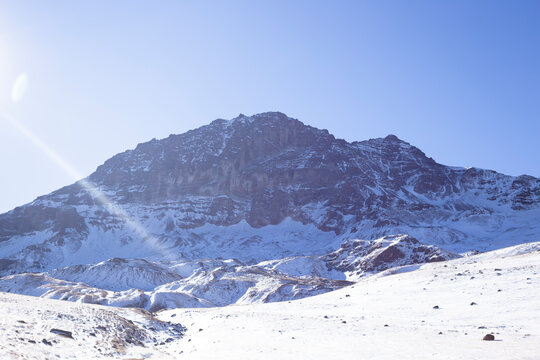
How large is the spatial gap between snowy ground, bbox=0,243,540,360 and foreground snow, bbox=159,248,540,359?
0.16ft

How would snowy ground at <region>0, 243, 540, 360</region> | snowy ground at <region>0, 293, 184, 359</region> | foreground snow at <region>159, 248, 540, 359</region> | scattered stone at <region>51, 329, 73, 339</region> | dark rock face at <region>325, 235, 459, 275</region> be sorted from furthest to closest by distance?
dark rock face at <region>325, 235, 459, 275</region> → scattered stone at <region>51, 329, 73, 339</region> → snowy ground at <region>0, 293, 184, 359</region> → snowy ground at <region>0, 243, 540, 360</region> → foreground snow at <region>159, 248, 540, 359</region>

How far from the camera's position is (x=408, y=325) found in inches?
945

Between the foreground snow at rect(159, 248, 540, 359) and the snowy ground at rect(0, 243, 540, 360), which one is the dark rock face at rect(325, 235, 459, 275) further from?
the snowy ground at rect(0, 243, 540, 360)

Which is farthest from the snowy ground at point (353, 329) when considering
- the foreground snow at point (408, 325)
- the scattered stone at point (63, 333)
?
the scattered stone at point (63, 333)

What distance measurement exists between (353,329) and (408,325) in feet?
9.83

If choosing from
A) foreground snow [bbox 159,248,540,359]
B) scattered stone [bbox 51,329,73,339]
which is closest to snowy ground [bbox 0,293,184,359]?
scattered stone [bbox 51,329,73,339]

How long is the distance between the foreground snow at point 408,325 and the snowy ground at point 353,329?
0.05 meters

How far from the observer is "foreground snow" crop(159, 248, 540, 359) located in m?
17.6

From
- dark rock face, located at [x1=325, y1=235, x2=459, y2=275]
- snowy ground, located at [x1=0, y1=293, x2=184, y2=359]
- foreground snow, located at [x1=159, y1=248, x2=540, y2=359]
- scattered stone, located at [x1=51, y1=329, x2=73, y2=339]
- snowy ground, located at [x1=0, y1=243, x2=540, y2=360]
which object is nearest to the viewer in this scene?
foreground snow, located at [x1=159, y1=248, x2=540, y2=359]

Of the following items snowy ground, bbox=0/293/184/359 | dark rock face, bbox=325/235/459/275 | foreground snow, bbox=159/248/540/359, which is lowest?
dark rock face, bbox=325/235/459/275

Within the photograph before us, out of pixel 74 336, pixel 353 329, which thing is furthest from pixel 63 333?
pixel 353 329

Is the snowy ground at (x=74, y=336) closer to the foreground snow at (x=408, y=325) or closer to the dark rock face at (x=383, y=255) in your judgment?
the foreground snow at (x=408, y=325)

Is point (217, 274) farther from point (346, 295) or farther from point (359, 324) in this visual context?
point (359, 324)

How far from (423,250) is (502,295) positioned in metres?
133
